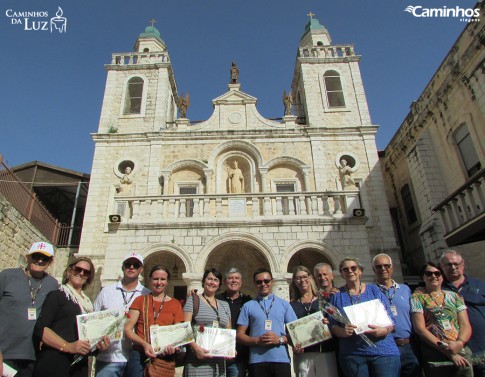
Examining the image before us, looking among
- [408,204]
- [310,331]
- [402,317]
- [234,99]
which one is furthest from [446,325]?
[234,99]

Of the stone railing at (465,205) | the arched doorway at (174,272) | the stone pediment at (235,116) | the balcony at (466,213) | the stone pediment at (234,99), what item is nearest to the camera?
the balcony at (466,213)

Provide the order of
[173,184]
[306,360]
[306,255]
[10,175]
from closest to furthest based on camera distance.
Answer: [306,360] < [10,175] < [306,255] < [173,184]

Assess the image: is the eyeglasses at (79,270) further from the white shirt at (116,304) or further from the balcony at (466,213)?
the balcony at (466,213)

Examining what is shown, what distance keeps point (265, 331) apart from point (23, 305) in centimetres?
274

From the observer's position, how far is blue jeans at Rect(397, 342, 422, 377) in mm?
3984

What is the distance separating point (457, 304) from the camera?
3967mm

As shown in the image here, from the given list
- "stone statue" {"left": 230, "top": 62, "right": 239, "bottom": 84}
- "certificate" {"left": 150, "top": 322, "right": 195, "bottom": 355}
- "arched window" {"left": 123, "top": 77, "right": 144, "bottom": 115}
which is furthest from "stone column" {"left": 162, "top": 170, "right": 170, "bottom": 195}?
"certificate" {"left": 150, "top": 322, "right": 195, "bottom": 355}

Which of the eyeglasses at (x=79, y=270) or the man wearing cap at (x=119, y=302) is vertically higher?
the eyeglasses at (x=79, y=270)

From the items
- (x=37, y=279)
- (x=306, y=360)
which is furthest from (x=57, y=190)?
(x=306, y=360)

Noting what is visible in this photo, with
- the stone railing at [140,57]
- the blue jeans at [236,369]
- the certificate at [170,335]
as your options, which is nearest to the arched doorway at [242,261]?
the blue jeans at [236,369]

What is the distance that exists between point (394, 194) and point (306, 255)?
8467 mm

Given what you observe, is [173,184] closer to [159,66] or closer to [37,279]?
[159,66]

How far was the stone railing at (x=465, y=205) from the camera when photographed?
9.47 meters

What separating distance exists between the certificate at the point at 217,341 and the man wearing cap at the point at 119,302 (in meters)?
0.96
